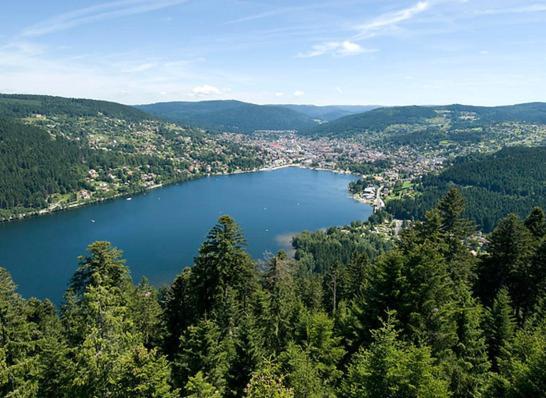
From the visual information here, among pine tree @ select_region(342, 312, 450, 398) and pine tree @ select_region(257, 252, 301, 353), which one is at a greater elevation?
pine tree @ select_region(342, 312, 450, 398)

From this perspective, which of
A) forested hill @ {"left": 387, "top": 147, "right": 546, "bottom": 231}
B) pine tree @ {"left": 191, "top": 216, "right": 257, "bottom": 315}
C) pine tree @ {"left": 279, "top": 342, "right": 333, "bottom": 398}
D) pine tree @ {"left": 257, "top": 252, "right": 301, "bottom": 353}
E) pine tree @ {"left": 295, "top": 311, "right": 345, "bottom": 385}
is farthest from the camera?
forested hill @ {"left": 387, "top": 147, "right": 546, "bottom": 231}

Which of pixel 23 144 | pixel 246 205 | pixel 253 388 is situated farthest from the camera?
pixel 23 144

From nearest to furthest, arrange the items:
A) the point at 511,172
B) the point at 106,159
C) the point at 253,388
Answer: the point at 253,388 → the point at 511,172 → the point at 106,159

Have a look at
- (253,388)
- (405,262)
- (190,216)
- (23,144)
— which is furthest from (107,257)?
(23,144)

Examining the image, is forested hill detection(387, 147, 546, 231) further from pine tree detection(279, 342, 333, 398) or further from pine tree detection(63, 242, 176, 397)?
pine tree detection(63, 242, 176, 397)

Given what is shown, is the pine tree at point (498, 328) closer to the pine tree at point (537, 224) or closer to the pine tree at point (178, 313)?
Result: the pine tree at point (537, 224)

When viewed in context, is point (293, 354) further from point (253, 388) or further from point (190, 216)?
point (190, 216)

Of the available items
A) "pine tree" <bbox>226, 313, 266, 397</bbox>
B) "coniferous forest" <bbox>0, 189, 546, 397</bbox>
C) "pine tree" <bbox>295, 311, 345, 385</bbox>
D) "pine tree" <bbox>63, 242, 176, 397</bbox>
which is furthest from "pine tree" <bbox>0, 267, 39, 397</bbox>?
"pine tree" <bbox>295, 311, 345, 385</bbox>
